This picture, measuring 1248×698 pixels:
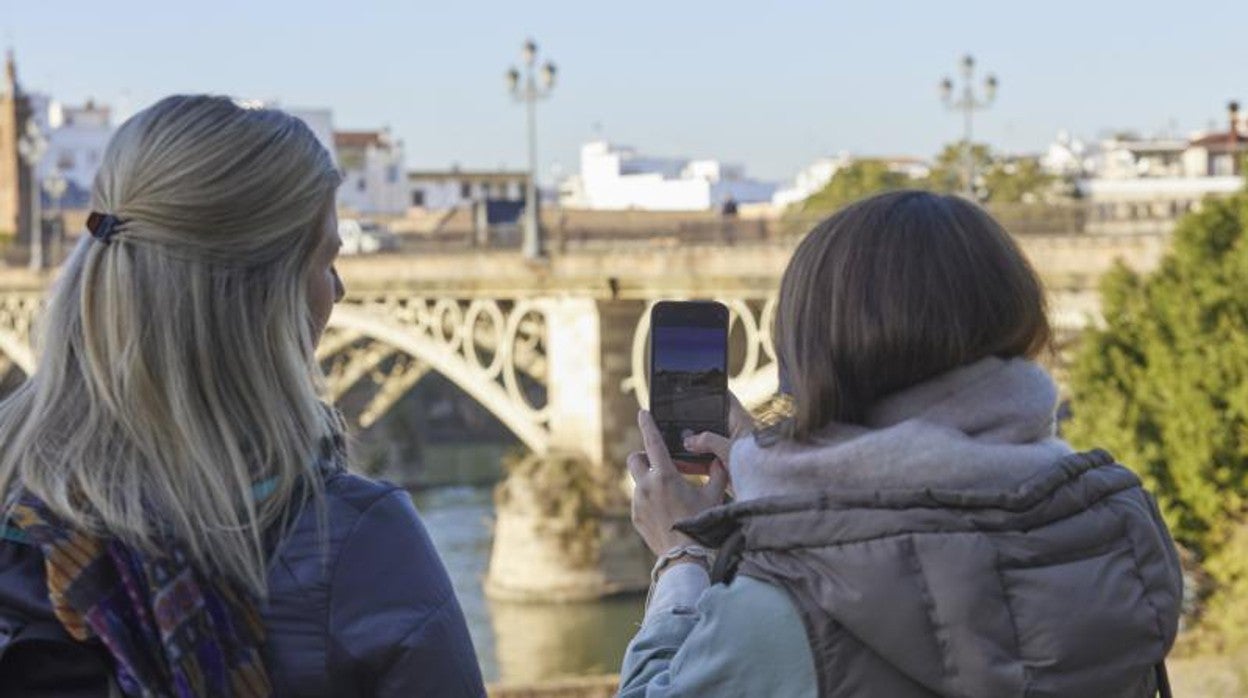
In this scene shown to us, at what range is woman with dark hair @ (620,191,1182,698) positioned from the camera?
2.62 m

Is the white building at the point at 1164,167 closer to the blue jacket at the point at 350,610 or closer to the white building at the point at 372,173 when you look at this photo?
the white building at the point at 372,173

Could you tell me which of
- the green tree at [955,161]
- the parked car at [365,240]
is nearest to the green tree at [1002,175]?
the green tree at [955,161]

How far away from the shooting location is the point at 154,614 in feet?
8.38

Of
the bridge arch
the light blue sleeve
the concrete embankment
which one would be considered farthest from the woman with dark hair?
the bridge arch

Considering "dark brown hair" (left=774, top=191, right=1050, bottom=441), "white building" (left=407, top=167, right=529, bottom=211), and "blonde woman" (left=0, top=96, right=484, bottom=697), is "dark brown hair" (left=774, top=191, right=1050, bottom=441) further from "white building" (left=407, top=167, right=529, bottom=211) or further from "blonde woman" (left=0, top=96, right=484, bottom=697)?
"white building" (left=407, top=167, right=529, bottom=211)

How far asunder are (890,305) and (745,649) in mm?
376

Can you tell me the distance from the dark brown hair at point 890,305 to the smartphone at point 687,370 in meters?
0.29

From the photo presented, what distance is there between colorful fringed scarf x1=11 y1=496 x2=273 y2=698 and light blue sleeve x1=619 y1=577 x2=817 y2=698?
1.34 ft

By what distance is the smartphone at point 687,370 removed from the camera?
3.10 m

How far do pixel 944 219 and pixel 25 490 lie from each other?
3.11 ft

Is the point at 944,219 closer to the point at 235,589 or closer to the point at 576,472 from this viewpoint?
the point at 235,589

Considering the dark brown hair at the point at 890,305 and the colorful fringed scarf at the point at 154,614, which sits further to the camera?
the dark brown hair at the point at 890,305

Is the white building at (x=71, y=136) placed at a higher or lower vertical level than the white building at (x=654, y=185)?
lower

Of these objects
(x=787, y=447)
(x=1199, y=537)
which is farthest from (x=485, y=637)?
(x=787, y=447)
